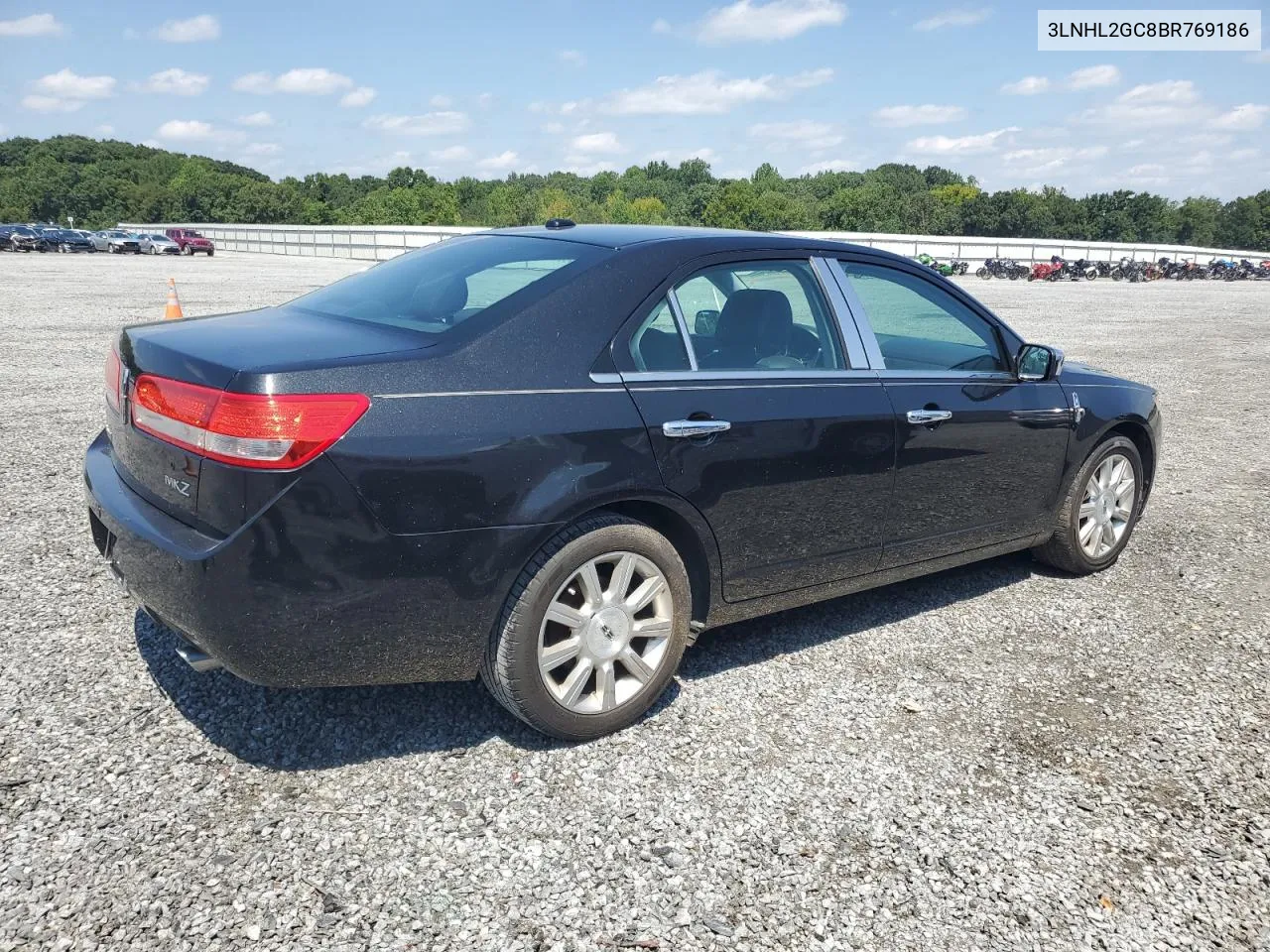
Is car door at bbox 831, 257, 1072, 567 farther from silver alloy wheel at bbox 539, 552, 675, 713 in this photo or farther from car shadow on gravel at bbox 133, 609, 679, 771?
car shadow on gravel at bbox 133, 609, 679, 771

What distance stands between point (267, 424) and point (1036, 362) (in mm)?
3426

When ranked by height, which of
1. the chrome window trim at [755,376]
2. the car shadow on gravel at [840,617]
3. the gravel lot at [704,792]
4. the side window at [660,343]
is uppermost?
the side window at [660,343]

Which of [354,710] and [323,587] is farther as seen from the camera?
[354,710]

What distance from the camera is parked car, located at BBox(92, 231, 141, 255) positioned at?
5581 centimetres

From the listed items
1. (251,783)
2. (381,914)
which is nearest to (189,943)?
(381,914)

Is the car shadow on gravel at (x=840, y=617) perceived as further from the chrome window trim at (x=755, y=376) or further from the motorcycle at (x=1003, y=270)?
the motorcycle at (x=1003, y=270)

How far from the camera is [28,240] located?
50.7m

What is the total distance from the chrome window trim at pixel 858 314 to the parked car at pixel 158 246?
196 feet

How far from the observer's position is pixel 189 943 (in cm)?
230

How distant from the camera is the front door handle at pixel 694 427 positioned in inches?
126

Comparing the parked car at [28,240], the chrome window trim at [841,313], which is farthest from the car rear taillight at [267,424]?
the parked car at [28,240]

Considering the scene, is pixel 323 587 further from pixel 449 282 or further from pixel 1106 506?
pixel 1106 506

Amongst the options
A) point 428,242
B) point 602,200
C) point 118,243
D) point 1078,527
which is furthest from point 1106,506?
point 602,200

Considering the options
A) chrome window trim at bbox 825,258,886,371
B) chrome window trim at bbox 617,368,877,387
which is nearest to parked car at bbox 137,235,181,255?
chrome window trim at bbox 825,258,886,371
